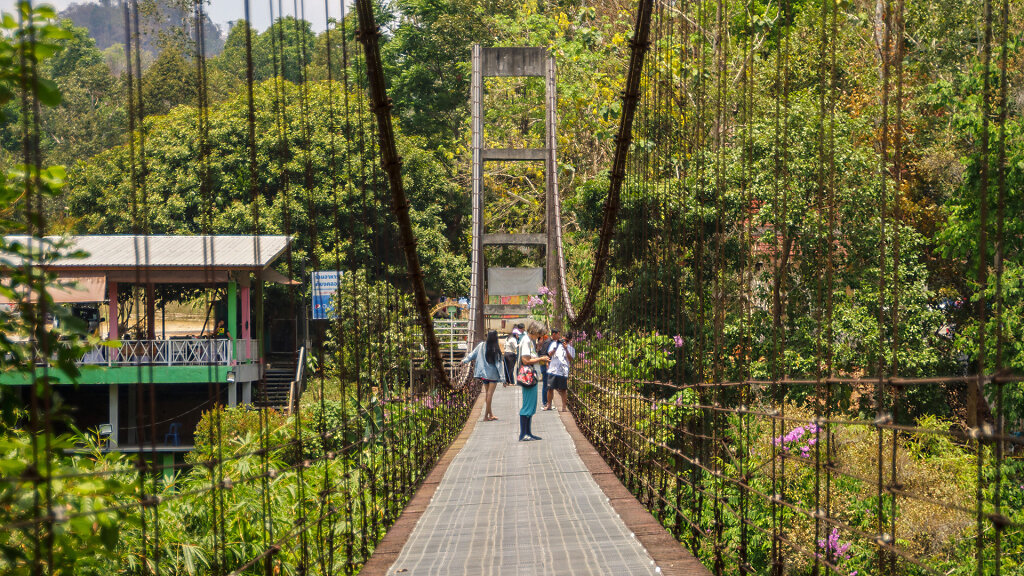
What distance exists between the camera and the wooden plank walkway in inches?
130

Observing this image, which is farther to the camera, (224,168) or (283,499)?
(224,168)

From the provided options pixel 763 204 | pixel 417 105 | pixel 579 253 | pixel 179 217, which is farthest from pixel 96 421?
pixel 763 204

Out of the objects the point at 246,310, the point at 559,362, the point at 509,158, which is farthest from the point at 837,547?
the point at 246,310

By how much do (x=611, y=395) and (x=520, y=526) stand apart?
5.89 feet

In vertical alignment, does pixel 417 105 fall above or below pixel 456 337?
above

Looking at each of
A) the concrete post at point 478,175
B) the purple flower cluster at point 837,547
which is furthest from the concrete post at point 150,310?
the concrete post at point 478,175

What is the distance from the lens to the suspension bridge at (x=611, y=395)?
1537 millimetres

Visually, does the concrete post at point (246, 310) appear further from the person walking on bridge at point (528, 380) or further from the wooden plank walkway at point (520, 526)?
the wooden plank walkway at point (520, 526)

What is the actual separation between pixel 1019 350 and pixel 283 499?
5958mm

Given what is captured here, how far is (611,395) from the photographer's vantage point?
578cm

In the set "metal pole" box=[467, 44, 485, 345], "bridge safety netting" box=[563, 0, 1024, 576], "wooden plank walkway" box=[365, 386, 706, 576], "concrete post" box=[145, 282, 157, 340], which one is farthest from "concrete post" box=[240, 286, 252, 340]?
"concrete post" box=[145, 282, 157, 340]

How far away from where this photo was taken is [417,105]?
21.5 metres

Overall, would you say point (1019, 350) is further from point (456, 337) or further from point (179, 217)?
point (179, 217)

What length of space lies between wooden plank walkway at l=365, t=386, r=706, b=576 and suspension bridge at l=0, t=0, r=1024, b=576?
0.08ft
